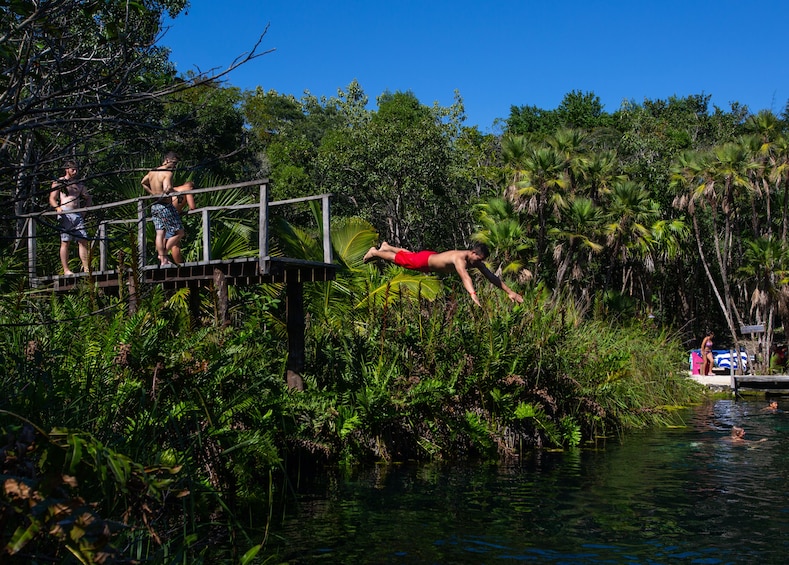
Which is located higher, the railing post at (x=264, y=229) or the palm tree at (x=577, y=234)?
the palm tree at (x=577, y=234)

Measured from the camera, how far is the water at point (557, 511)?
8.10m

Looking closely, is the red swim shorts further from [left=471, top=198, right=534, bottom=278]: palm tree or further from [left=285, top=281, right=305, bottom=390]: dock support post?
[left=471, top=198, right=534, bottom=278]: palm tree

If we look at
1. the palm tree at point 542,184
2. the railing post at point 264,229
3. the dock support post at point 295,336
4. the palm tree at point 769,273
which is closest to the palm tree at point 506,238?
the palm tree at point 542,184

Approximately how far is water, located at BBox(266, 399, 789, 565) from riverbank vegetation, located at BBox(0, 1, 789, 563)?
69cm

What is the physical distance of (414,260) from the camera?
45.7ft

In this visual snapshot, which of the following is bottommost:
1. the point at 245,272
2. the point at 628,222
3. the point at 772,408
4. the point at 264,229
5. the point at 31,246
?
the point at 772,408

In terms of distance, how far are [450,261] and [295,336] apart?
252 cm

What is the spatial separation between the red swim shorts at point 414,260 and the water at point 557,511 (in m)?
3.00

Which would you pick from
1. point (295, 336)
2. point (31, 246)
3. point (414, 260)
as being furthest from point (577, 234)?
point (31, 246)

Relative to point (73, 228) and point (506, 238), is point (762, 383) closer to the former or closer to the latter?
point (506, 238)

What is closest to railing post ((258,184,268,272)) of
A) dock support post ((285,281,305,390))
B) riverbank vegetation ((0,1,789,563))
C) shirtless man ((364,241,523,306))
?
riverbank vegetation ((0,1,789,563))

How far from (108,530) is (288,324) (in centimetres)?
1077

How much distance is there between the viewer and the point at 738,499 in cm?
1051

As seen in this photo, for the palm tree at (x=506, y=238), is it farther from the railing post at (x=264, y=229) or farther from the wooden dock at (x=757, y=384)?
the railing post at (x=264, y=229)
